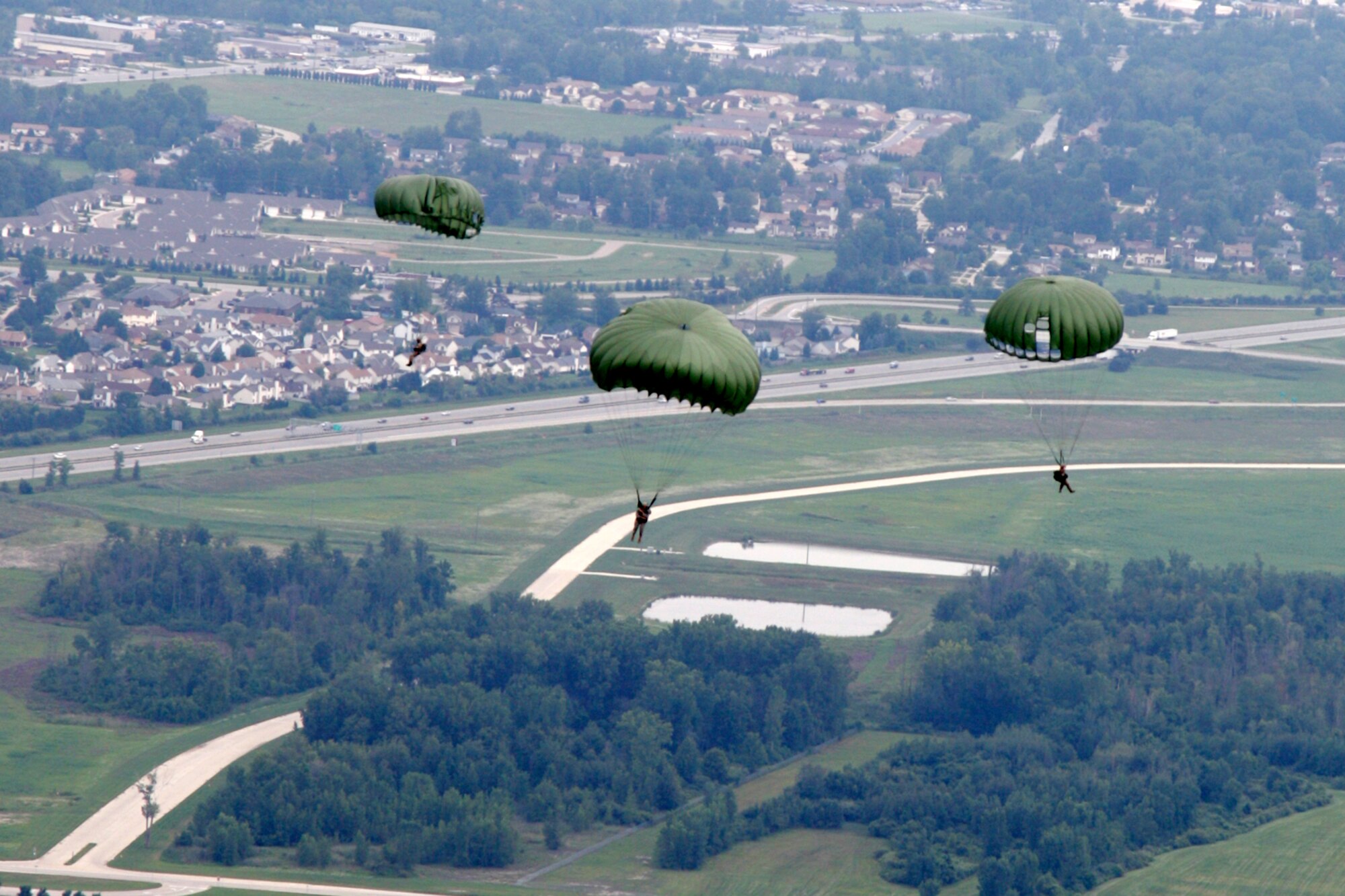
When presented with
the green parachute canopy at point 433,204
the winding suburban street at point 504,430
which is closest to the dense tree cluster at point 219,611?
the winding suburban street at point 504,430

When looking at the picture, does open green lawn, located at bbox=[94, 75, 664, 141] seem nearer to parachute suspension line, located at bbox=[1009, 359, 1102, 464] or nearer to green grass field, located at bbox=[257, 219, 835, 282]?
green grass field, located at bbox=[257, 219, 835, 282]

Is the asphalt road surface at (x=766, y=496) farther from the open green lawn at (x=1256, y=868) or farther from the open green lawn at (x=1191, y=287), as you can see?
the open green lawn at (x=1191, y=287)

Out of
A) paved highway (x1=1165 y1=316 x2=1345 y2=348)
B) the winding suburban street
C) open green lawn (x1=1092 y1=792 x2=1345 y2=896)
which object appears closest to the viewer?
the winding suburban street

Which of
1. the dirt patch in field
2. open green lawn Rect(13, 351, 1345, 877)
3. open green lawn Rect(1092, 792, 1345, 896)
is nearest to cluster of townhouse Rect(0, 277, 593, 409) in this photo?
open green lawn Rect(13, 351, 1345, 877)

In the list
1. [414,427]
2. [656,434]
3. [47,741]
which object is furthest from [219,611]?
[656,434]

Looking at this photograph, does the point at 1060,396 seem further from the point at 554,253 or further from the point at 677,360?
the point at 677,360
